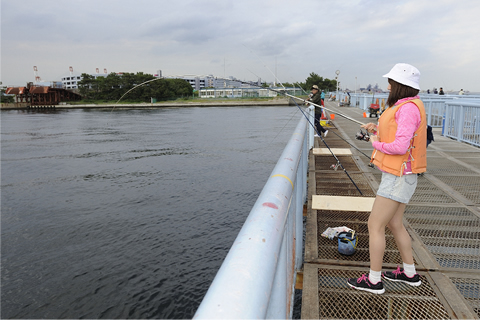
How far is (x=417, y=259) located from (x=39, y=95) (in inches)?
4494

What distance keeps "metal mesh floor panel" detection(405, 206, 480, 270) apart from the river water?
11.2 feet

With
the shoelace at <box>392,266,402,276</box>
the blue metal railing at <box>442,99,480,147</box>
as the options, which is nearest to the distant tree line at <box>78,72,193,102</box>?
the blue metal railing at <box>442,99,480,147</box>

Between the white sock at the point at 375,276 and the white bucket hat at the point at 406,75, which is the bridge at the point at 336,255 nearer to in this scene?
the white sock at the point at 375,276

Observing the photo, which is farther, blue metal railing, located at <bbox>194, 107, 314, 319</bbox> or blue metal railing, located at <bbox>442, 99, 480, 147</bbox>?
blue metal railing, located at <bbox>442, 99, 480, 147</bbox>

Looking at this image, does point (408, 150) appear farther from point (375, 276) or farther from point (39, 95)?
point (39, 95)

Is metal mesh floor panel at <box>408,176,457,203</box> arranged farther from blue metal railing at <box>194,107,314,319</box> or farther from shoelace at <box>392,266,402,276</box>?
blue metal railing at <box>194,107,314,319</box>

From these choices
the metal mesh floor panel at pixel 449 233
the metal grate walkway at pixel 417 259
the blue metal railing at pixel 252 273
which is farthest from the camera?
the metal mesh floor panel at pixel 449 233

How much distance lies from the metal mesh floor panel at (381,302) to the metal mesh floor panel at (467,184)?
10.5ft

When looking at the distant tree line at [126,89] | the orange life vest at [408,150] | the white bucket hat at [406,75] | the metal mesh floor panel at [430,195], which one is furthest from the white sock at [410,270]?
the distant tree line at [126,89]

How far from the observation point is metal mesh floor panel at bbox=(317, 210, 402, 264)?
3.61 m

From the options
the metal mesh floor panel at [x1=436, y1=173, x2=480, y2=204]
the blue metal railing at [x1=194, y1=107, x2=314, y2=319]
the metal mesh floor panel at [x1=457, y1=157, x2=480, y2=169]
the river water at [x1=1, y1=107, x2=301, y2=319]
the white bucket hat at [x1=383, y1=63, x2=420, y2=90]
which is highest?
the white bucket hat at [x1=383, y1=63, x2=420, y2=90]

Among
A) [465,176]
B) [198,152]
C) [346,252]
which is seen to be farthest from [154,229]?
[198,152]

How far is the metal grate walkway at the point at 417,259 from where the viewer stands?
271 centimetres

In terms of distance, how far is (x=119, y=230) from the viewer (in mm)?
8766
